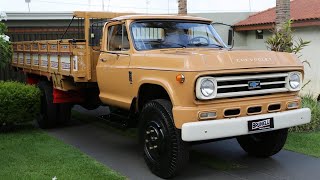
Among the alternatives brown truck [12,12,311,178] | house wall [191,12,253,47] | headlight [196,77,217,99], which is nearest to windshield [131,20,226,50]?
brown truck [12,12,311,178]

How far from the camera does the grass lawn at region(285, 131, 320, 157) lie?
23.8 feet

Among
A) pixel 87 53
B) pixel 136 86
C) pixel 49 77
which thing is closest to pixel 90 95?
pixel 49 77

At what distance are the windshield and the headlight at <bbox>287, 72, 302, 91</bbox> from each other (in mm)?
1437

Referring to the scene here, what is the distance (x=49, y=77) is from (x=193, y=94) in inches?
193

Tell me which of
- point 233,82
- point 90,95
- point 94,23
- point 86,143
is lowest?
point 86,143

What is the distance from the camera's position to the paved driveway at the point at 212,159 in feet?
20.1

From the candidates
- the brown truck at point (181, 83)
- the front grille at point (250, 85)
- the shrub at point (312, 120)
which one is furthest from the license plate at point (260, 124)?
the shrub at point (312, 120)

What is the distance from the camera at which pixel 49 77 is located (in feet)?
30.9

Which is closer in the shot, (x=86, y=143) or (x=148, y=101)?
(x=148, y=101)

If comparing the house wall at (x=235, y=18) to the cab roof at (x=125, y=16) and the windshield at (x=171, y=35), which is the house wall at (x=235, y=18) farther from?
the windshield at (x=171, y=35)

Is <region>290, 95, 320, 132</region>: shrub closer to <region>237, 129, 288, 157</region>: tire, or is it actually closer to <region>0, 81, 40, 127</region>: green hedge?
<region>237, 129, 288, 157</region>: tire

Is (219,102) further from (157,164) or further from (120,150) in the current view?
(120,150)

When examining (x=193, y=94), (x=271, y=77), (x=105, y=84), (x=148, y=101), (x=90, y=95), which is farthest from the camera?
(x=90, y=95)

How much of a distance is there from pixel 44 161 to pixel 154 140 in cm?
188
